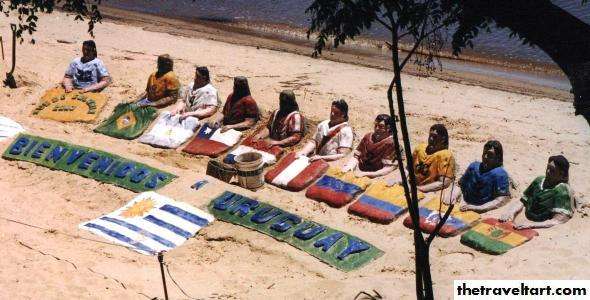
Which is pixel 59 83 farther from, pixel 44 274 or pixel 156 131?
pixel 44 274

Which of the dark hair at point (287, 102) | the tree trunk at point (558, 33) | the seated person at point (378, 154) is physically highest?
the tree trunk at point (558, 33)

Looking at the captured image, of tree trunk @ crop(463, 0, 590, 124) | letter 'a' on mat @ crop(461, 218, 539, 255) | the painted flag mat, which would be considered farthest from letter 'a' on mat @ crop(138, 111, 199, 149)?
tree trunk @ crop(463, 0, 590, 124)

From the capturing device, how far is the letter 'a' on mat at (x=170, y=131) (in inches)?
483

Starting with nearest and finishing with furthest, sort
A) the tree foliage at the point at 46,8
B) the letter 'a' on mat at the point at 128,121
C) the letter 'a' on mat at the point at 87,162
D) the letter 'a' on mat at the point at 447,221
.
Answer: the tree foliage at the point at 46,8 < the letter 'a' on mat at the point at 447,221 < the letter 'a' on mat at the point at 87,162 < the letter 'a' on mat at the point at 128,121

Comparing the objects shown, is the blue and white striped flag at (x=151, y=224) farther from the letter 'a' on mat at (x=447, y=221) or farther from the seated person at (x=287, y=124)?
the letter 'a' on mat at (x=447, y=221)

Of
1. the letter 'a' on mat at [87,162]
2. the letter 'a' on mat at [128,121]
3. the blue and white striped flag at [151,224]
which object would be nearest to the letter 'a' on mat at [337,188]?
the blue and white striped flag at [151,224]

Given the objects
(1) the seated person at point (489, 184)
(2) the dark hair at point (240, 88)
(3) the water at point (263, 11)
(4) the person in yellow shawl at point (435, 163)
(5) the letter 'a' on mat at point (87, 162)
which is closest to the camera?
(1) the seated person at point (489, 184)

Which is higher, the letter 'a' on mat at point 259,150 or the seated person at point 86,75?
the seated person at point 86,75

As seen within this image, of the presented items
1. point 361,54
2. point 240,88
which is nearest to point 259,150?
point 240,88

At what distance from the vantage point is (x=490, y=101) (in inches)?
611

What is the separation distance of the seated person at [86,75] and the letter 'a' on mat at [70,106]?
200mm

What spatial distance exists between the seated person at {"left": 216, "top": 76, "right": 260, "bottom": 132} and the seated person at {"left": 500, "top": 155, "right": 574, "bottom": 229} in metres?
5.23

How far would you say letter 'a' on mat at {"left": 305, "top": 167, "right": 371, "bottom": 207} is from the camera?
9.98 metres

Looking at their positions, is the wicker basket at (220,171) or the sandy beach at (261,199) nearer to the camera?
the sandy beach at (261,199)
